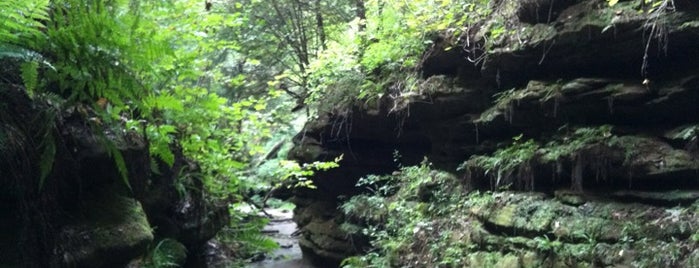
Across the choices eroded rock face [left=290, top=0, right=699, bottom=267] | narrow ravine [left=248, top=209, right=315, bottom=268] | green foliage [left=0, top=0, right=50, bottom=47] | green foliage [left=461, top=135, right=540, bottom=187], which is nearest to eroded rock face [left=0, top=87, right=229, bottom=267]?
green foliage [left=0, top=0, right=50, bottom=47]

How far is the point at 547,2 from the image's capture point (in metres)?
7.55

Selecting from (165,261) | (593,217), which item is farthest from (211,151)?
(593,217)

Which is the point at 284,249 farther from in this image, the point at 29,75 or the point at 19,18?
the point at 19,18

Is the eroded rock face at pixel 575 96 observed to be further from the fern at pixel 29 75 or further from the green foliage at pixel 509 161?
the fern at pixel 29 75

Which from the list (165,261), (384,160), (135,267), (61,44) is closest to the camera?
(61,44)

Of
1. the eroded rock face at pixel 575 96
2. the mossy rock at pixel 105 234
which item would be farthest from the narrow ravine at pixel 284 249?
the mossy rock at pixel 105 234

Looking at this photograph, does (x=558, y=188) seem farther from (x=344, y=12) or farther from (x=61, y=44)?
(x=344, y=12)

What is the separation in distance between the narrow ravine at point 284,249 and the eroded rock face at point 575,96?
13.0 ft

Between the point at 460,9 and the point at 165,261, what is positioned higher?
the point at 460,9

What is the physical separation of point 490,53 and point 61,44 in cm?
619

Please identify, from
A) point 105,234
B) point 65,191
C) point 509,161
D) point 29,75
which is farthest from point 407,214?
point 29,75

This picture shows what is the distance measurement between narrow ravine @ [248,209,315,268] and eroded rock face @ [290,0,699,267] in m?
3.95

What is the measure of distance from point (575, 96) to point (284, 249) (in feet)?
27.2

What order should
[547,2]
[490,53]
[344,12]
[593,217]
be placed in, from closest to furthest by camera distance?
[593,217] → [547,2] → [490,53] → [344,12]
